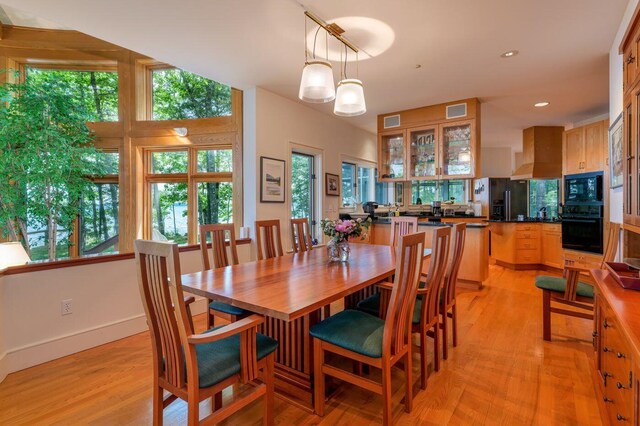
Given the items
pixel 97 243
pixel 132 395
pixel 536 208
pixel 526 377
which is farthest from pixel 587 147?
pixel 97 243

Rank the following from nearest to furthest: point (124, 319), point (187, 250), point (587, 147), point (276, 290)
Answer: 1. point (276, 290)
2. point (124, 319)
3. point (187, 250)
4. point (587, 147)

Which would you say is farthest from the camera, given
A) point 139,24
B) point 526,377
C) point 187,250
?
point 187,250

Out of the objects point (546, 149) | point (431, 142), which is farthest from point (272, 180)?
point (546, 149)

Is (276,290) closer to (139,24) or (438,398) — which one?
(438,398)

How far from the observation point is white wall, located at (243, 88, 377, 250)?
12.9 feet

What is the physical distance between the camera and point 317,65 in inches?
89.0

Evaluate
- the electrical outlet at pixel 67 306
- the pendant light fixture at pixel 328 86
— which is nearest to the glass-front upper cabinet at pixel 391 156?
the pendant light fixture at pixel 328 86

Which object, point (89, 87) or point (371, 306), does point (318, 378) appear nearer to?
point (371, 306)

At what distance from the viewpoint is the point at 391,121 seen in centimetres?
522

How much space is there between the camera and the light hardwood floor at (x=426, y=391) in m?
1.79

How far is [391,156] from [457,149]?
1.09 m

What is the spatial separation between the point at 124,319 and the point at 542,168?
7.17 m

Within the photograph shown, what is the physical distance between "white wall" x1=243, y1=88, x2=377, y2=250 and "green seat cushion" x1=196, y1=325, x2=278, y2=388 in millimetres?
2462

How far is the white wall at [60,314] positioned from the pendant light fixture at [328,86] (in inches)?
90.8
